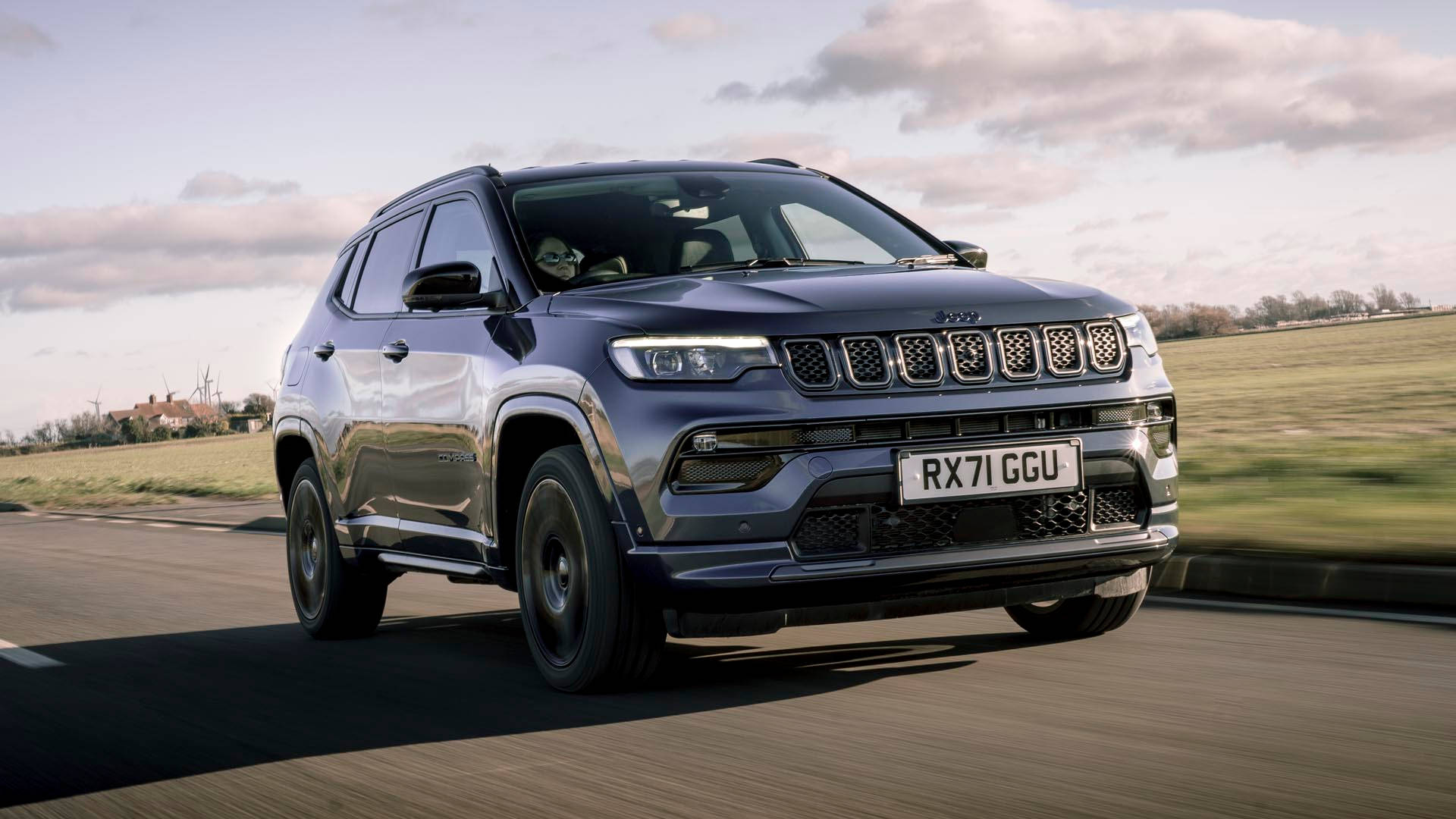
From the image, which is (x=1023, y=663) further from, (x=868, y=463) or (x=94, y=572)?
(x=94, y=572)

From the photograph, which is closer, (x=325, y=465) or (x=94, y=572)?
(x=325, y=465)

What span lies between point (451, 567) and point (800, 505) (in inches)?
82.2

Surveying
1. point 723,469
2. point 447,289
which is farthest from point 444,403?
point 723,469

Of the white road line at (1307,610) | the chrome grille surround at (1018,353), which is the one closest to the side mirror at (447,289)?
the chrome grille surround at (1018,353)

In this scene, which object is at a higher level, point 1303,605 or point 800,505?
point 800,505

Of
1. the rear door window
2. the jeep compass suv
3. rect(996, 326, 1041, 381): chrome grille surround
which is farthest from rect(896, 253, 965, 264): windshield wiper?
the rear door window

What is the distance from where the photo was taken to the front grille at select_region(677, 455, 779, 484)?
4.85 metres

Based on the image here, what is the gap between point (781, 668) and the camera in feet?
19.6

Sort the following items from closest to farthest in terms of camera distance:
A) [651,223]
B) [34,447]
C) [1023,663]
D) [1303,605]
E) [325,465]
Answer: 1. [1023,663]
2. [651,223]
3. [1303,605]
4. [325,465]
5. [34,447]

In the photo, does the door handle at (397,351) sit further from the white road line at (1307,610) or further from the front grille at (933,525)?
the white road line at (1307,610)

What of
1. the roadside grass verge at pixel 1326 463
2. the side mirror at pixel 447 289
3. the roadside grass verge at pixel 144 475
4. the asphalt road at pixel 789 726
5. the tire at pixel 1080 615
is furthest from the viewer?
the roadside grass verge at pixel 144 475

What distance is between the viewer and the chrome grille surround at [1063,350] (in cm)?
513

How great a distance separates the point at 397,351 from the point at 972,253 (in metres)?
2.37

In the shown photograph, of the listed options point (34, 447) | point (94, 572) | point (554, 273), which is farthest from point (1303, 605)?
point (34, 447)
